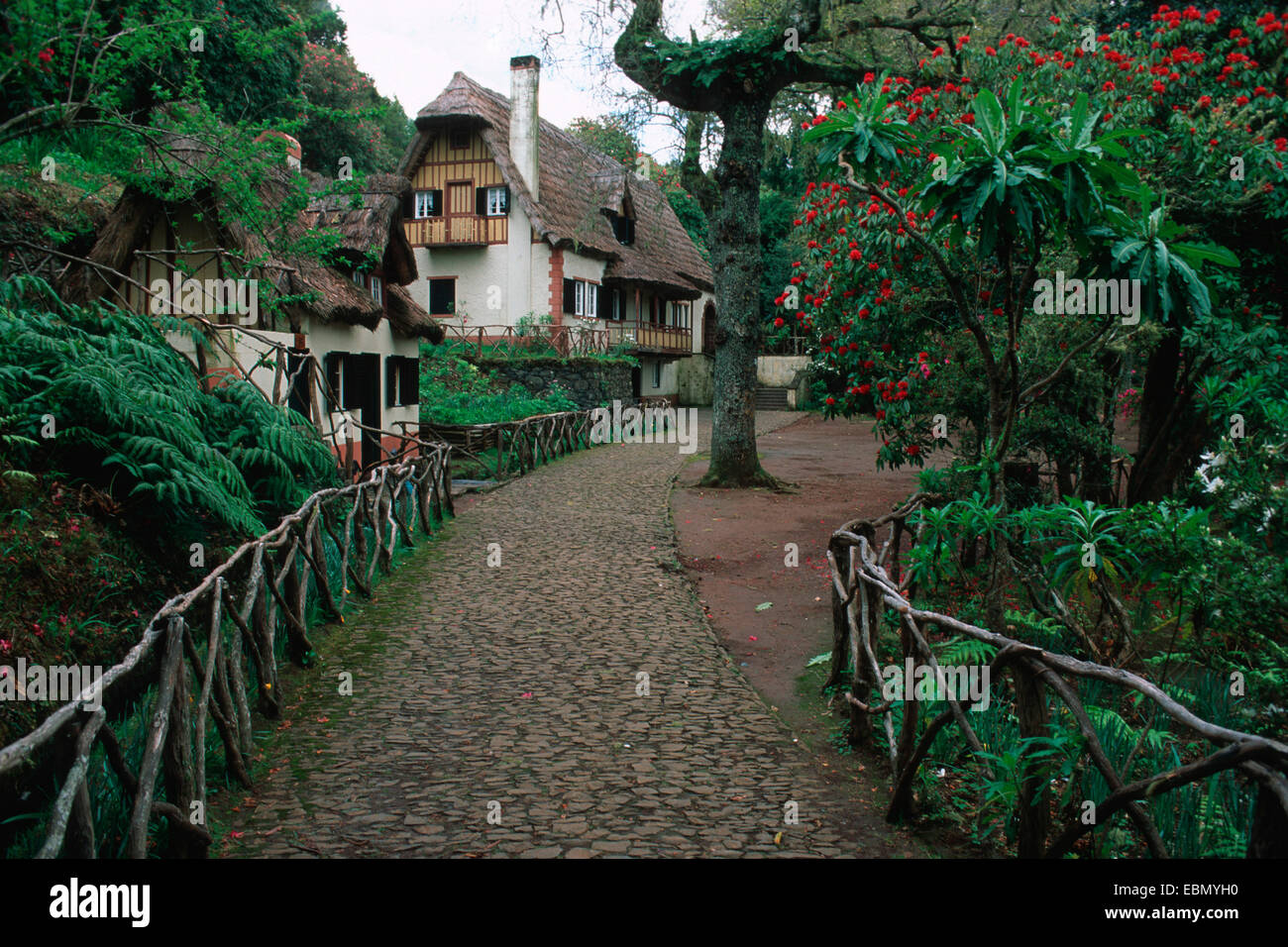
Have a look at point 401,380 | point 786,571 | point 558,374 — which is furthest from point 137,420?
point 558,374

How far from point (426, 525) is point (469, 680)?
19.1 ft

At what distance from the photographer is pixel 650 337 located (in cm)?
3481

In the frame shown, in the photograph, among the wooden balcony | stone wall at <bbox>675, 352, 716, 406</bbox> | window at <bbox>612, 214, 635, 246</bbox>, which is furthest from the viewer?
stone wall at <bbox>675, 352, 716, 406</bbox>

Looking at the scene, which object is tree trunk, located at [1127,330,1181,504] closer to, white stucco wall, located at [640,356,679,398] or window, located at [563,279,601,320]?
window, located at [563,279,601,320]

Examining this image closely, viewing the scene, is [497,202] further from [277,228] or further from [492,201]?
[277,228]

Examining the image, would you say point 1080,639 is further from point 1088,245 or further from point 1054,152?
point 1054,152

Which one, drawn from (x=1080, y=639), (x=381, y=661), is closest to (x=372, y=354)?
(x=381, y=661)

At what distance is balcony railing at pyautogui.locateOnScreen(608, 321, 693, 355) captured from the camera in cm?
3218

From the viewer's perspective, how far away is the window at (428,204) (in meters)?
30.9

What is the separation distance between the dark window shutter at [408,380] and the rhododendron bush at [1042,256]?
34.7ft

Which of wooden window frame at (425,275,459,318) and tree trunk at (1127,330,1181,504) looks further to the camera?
wooden window frame at (425,275,459,318)

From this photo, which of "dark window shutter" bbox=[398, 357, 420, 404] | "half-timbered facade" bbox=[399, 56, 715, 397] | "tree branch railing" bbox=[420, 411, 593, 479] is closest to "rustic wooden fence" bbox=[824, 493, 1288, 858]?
"tree branch railing" bbox=[420, 411, 593, 479]

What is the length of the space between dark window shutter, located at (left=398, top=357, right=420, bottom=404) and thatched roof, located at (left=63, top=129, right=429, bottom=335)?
1.04m

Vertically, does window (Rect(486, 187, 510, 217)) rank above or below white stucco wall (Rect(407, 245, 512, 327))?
above
